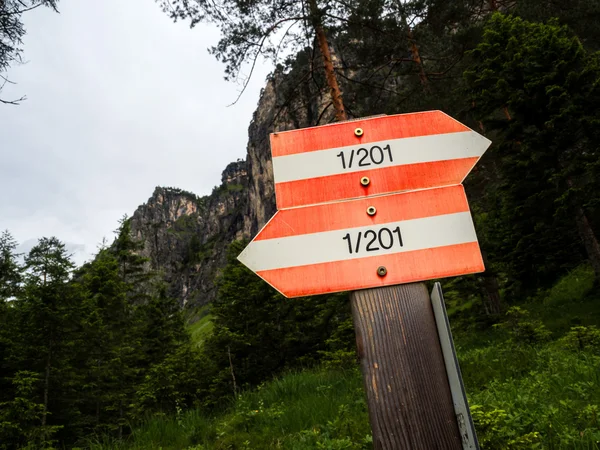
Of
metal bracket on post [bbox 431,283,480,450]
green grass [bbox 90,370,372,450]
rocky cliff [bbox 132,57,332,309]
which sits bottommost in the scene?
green grass [bbox 90,370,372,450]

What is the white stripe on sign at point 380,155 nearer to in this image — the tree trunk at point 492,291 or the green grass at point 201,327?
the tree trunk at point 492,291

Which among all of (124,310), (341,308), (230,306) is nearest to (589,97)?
(341,308)

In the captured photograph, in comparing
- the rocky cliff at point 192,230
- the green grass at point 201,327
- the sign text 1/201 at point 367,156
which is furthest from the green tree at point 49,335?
the rocky cliff at point 192,230

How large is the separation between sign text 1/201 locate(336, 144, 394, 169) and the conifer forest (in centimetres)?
222

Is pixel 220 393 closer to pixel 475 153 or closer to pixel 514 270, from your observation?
pixel 514 270

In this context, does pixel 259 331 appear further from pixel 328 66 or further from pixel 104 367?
pixel 328 66

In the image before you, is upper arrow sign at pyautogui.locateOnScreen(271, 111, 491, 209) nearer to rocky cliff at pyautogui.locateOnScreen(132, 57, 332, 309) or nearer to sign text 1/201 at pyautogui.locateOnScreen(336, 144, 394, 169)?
sign text 1/201 at pyautogui.locateOnScreen(336, 144, 394, 169)

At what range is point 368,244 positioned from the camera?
136 cm

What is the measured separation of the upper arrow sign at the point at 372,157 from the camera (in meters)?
1.44

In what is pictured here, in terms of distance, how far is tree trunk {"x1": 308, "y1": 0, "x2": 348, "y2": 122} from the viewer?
868 cm

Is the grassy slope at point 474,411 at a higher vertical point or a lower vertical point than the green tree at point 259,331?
lower

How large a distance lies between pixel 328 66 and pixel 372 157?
838 cm

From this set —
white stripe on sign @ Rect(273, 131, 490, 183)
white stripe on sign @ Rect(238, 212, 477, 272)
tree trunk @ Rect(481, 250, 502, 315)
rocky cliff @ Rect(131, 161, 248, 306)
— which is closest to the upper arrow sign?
white stripe on sign @ Rect(273, 131, 490, 183)

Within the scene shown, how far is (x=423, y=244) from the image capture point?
1.34m
